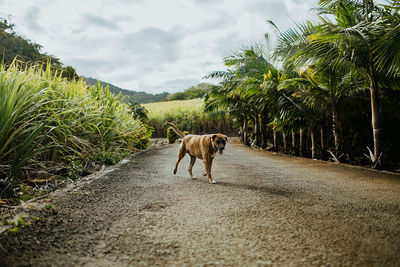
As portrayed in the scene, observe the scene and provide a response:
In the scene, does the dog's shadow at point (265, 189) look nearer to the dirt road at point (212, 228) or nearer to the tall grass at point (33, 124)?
the dirt road at point (212, 228)

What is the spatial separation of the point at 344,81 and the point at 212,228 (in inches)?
236

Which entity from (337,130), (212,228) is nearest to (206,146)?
(212,228)

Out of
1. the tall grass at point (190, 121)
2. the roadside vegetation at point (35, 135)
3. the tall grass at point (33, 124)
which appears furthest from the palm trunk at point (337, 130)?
the tall grass at point (190, 121)

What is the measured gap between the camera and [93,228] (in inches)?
83.5

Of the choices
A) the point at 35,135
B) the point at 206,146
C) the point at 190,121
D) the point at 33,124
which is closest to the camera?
the point at 35,135

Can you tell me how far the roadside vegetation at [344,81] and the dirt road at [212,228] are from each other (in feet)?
7.98

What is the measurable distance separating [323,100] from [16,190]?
264 inches

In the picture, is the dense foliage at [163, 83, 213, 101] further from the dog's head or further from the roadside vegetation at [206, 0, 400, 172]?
the dog's head

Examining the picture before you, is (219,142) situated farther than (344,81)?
No

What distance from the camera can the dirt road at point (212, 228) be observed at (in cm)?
166

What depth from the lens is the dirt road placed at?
1656 millimetres

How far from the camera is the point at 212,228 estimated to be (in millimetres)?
2148

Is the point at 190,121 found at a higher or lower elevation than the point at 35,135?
higher

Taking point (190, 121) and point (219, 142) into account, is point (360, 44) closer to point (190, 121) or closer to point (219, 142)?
point (219, 142)
